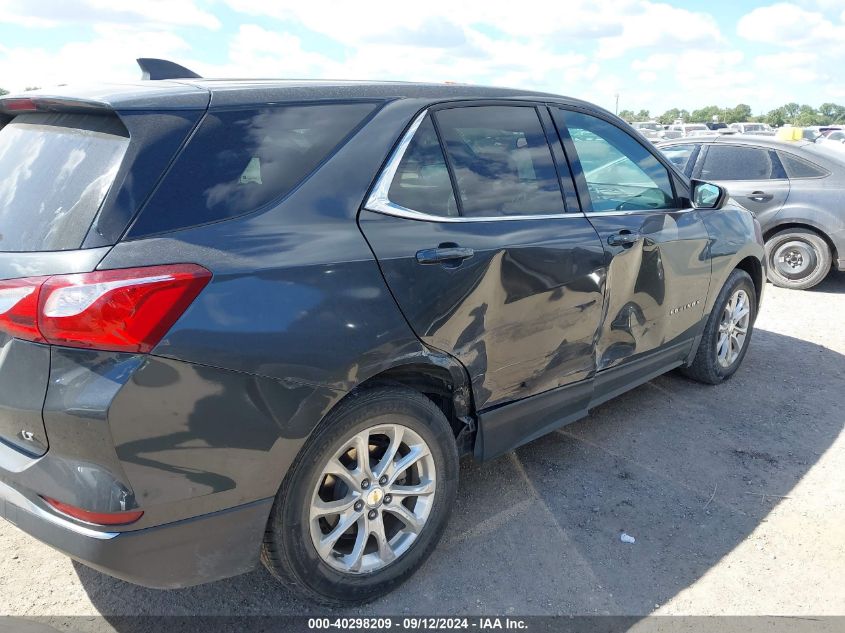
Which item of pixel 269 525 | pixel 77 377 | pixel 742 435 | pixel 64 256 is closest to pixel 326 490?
pixel 269 525

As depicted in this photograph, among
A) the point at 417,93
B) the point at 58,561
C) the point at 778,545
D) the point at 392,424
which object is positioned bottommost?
the point at 58,561

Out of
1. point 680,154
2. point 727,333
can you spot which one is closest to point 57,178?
point 727,333

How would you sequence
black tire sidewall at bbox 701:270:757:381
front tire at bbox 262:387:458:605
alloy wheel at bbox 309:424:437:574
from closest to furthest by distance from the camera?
front tire at bbox 262:387:458:605 < alloy wheel at bbox 309:424:437:574 < black tire sidewall at bbox 701:270:757:381

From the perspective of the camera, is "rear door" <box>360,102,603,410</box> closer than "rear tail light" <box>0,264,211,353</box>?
No

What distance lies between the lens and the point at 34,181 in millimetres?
2191

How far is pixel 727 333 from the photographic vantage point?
186 inches

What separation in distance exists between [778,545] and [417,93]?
2460 millimetres

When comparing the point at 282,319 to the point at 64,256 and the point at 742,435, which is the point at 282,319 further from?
the point at 742,435

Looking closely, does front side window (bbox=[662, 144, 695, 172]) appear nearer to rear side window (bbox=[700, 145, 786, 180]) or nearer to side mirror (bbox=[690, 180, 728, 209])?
rear side window (bbox=[700, 145, 786, 180])

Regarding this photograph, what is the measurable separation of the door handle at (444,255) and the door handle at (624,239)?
3.28ft

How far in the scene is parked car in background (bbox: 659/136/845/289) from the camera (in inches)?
291

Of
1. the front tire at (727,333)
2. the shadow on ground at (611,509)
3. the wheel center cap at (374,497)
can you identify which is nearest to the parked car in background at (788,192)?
the front tire at (727,333)

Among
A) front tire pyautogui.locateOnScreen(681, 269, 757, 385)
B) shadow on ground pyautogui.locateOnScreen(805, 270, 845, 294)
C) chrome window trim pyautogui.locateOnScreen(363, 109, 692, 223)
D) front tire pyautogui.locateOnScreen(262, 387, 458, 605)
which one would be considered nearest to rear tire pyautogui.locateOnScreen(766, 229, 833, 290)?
shadow on ground pyautogui.locateOnScreen(805, 270, 845, 294)

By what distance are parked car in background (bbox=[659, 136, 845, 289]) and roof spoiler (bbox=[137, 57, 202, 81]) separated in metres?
6.35
